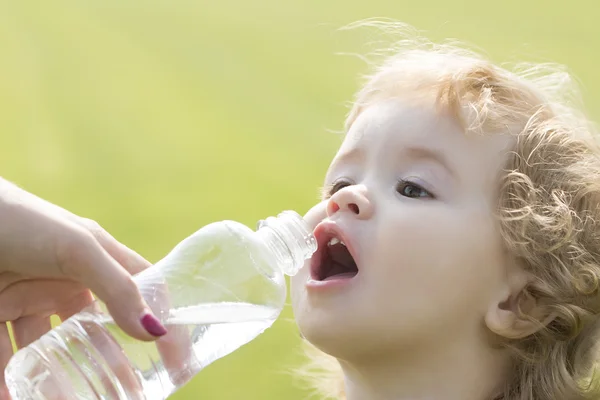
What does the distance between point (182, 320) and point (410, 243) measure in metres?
0.27

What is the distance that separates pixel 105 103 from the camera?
234cm

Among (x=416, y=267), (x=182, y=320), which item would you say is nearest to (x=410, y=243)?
(x=416, y=267)

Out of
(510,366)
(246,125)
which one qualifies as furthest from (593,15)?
(510,366)

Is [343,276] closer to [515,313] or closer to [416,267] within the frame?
[416,267]

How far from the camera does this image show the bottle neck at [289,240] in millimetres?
958

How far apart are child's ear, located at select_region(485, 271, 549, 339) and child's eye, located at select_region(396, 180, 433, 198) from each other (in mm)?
145

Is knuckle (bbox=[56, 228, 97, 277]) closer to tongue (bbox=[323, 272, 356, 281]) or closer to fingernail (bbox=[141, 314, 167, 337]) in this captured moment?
fingernail (bbox=[141, 314, 167, 337])

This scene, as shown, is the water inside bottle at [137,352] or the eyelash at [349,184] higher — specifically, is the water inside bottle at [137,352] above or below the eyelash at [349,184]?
below

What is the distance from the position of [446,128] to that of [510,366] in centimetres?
31

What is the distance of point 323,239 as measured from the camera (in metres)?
1.02

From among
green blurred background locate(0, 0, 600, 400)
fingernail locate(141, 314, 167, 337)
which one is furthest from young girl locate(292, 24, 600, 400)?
green blurred background locate(0, 0, 600, 400)

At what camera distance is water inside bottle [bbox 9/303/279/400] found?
0.90 m

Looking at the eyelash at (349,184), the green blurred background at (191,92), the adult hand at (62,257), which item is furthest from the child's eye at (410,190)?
the green blurred background at (191,92)

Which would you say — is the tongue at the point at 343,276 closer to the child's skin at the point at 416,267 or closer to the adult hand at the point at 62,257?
the child's skin at the point at 416,267
